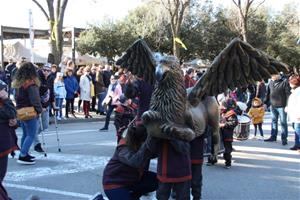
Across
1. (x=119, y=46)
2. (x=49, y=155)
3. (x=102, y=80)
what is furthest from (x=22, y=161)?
(x=119, y=46)

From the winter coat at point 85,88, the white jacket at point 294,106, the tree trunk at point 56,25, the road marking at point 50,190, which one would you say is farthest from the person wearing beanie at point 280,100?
the tree trunk at point 56,25

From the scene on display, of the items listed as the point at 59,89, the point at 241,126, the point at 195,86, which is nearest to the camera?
the point at 195,86

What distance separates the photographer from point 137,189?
4.26 m

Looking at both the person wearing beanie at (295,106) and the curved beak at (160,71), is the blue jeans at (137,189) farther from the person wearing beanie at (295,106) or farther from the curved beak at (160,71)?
the person wearing beanie at (295,106)

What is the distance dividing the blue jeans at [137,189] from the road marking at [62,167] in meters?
3.42

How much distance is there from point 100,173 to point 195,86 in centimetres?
382

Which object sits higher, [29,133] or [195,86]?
[195,86]

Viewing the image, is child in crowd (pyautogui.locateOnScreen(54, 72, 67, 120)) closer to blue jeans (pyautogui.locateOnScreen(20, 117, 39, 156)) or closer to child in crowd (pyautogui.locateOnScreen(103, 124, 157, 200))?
blue jeans (pyautogui.locateOnScreen(20, 117, 39, 156))

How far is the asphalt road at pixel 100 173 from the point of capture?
21.6 feet

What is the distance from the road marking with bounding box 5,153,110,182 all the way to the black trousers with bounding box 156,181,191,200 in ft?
12.0

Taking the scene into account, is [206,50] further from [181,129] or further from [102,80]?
[181,129]

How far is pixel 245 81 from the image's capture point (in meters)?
4.34

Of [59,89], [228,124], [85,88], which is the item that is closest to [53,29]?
[85,88]

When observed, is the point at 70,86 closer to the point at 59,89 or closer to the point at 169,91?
the point at 59,89
